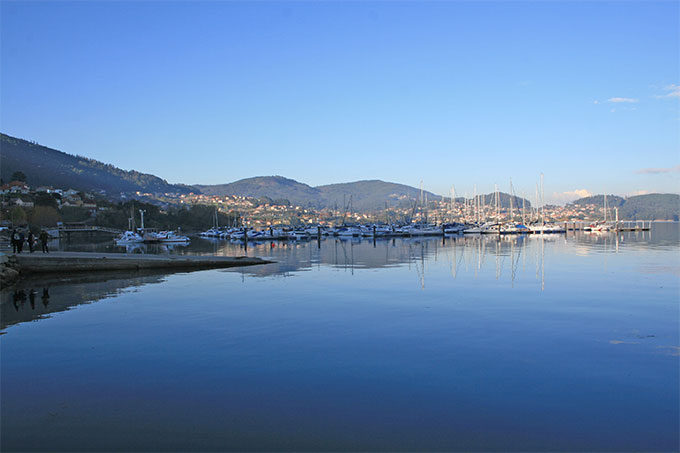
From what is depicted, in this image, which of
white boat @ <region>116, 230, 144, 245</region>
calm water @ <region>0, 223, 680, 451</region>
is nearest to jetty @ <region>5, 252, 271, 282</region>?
calm water @ <region>0, 223, 680, 451</region>

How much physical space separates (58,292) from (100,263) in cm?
825

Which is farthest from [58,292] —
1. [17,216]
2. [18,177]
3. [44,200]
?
[18,177]

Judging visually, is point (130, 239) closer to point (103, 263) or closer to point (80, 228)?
point (80, 228)

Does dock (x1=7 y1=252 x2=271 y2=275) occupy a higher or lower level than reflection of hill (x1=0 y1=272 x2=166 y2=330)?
higher

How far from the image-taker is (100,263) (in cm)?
2862

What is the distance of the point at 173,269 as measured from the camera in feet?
98.8

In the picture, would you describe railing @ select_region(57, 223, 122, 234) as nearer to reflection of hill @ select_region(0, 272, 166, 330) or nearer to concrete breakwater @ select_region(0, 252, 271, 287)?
concrete breakwater @ select_region(0, 252, 271, 287)

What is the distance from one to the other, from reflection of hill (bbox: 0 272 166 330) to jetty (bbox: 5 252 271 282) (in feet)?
2.98

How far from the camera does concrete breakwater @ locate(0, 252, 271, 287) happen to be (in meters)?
26.0

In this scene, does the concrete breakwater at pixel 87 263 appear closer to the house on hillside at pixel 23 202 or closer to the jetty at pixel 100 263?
the jetty at pixel 100 263

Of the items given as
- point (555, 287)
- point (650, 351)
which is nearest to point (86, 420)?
point (650, 351)

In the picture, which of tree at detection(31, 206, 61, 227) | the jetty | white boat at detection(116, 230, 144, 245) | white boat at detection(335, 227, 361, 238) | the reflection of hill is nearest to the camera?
the reflection of hill

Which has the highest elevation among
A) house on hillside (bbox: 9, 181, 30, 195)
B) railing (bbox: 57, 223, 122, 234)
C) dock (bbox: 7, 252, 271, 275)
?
house on hillside (bbox: 9, 181, 30, 195)

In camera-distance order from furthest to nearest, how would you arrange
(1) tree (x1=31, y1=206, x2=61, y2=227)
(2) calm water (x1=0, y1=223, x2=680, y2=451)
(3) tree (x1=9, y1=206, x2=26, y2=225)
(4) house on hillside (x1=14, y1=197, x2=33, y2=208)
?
(4) house on hillside (x1=14, y1=197, x2=33, y2=208)
(1) tree (x1=31, y1=206, x2=61, y2=227)
(3) tree (x1=9, y1=206, x2=26, y2=225)
(2) calm water (x1=0, y1=223, x2=680, y2=451)
